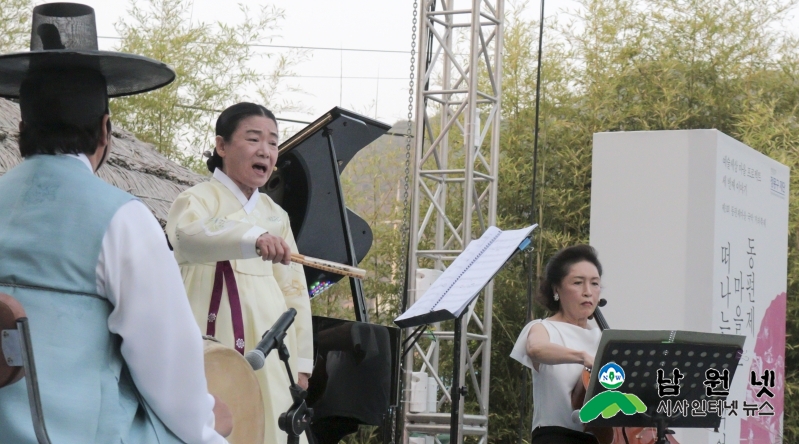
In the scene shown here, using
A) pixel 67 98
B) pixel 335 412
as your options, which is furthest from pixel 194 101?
pixel 67 98

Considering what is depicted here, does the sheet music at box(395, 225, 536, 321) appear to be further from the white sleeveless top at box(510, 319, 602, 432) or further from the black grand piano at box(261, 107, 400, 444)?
the white sleeveless top at box(510, 319, 602, 432)

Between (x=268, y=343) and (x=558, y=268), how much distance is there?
5.93 feet

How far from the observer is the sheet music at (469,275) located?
3459 mm

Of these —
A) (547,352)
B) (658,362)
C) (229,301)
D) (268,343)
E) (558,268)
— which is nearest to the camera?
(268,343)

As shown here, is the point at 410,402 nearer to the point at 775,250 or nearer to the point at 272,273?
the point at 775,250

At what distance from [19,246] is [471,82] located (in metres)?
4.35

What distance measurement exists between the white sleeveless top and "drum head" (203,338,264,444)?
1660mm

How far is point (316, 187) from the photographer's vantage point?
4023 mm

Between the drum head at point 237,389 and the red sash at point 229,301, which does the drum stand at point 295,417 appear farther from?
the drum head at point 237,389

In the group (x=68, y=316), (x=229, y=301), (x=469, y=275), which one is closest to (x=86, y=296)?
(x=68, y=316)

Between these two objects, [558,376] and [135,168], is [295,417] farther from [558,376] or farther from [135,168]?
[135,168]

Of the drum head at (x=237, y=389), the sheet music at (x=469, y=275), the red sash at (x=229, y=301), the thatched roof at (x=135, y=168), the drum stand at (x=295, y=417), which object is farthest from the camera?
the thatched roof at (x=135, y=168)

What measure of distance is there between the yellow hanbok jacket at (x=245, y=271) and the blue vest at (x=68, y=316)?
3.22 feet

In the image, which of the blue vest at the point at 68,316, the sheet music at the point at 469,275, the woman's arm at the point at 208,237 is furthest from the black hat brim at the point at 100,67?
the sheet music at the point at 469,275
